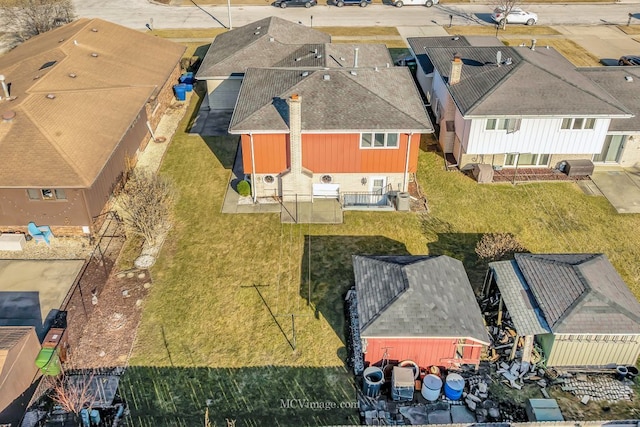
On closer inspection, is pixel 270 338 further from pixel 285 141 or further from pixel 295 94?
pixel 295 94

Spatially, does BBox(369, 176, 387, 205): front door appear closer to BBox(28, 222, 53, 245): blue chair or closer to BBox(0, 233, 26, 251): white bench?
BBox(28, 222, 53, 245): blue chair

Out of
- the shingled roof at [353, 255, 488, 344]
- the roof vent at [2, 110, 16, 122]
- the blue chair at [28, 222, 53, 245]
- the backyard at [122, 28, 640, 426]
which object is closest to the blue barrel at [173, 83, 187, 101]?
the backyard at [122, 28, 640, 426]

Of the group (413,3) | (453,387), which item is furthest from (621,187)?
(413,3)

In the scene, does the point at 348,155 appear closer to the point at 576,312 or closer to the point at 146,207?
the point at 146,207

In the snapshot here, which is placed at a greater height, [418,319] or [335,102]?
[335,102]

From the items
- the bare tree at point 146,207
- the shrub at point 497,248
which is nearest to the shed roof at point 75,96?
the bare tree at point 146,207

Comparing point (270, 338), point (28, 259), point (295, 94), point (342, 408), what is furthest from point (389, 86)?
point (28, 259)

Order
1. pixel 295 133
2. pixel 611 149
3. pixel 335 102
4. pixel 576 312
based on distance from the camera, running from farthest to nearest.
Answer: pixel 611 149 → pixel 335 102 → pixel 295 133 → pixel 576 312
